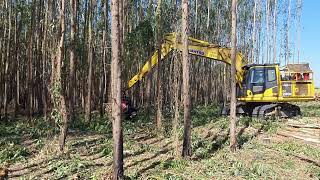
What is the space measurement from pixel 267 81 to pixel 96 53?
16.2m

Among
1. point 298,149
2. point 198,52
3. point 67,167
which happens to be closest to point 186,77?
point 67,167

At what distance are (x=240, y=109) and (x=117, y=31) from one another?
1114cm

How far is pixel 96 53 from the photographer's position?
31172mm

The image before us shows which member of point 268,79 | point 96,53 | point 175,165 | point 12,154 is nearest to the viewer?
point 175,165

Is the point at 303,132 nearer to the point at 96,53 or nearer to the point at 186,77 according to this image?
the point at 186,77

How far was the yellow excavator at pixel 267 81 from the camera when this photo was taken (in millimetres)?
17859

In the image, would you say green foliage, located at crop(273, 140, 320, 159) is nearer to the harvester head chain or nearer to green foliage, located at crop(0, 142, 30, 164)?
the harvester head chain

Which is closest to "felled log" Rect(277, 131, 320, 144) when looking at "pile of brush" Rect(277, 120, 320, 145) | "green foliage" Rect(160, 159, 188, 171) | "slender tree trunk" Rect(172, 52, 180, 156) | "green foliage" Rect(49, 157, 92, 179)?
"pile of brush" Rect(277, 120, 320, 145)

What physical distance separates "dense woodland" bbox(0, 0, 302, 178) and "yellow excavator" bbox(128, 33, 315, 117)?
1330 millimetres

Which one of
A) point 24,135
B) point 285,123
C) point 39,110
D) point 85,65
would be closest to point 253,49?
point 85,65

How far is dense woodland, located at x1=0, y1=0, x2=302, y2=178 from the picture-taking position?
13375mm

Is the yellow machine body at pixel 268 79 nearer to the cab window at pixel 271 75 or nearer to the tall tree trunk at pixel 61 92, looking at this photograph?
the cab window at pixel 271 75

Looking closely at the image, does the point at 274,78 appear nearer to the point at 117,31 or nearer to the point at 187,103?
the point at 187,103

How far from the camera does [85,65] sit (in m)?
30.9
